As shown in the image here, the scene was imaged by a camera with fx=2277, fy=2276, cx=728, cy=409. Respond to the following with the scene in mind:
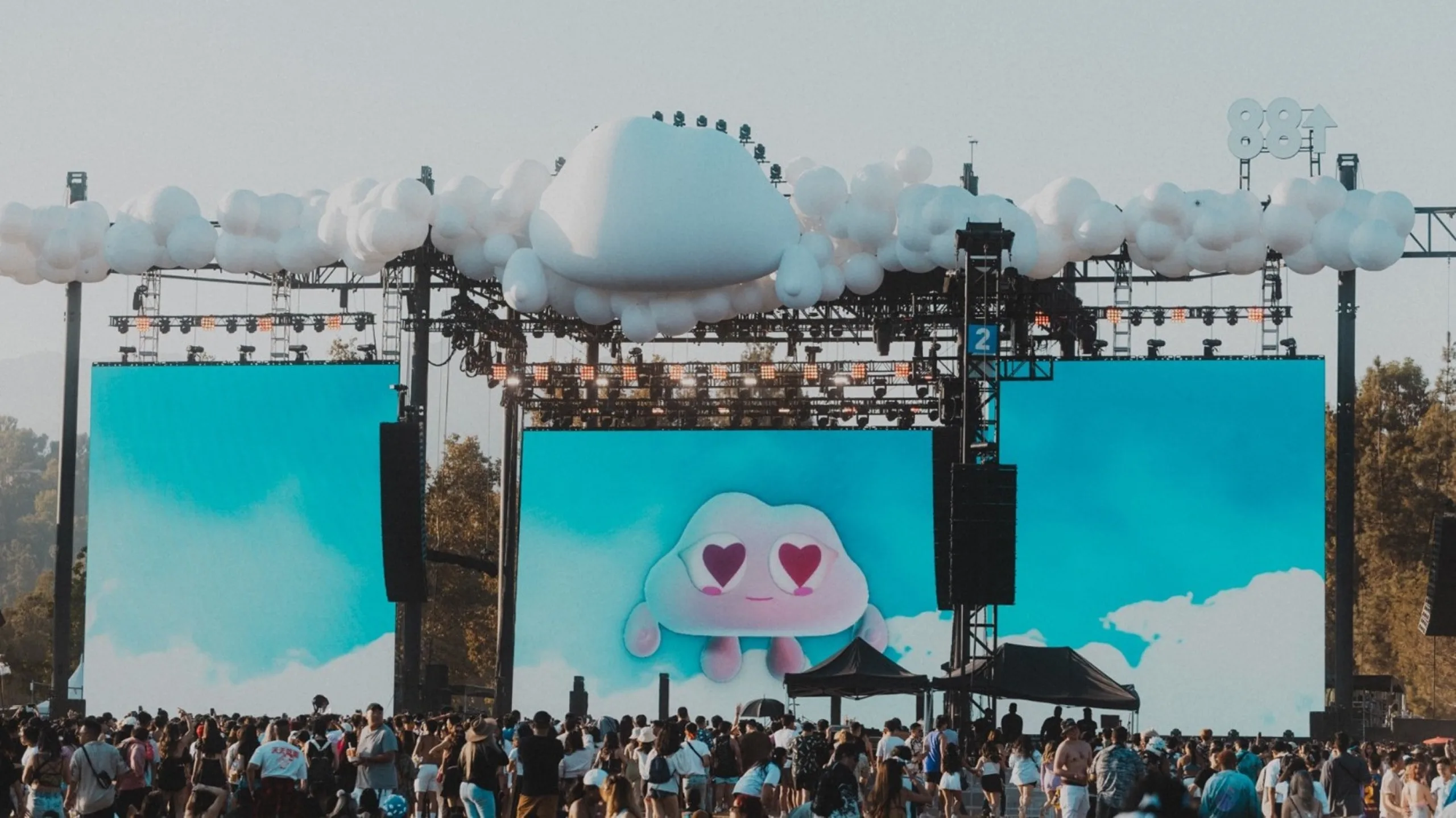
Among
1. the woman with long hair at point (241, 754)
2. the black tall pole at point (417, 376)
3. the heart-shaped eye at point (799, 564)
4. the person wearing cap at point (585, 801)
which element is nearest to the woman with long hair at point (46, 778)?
the woman with long hair at point (241, 754)

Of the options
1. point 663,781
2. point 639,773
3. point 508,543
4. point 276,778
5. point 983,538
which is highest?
point 983,538

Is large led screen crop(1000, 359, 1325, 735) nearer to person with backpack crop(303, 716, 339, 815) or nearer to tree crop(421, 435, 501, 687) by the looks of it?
person with backpack crop(303, 716, 339, 815)

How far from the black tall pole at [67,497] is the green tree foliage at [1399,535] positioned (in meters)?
30.4

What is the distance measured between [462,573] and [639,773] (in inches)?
1596

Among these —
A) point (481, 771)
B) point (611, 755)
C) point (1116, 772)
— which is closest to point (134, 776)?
point (481, 771)

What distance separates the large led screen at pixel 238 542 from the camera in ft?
115

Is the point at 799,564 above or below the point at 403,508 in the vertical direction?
below

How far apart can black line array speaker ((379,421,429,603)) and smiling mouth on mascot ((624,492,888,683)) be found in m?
4.16

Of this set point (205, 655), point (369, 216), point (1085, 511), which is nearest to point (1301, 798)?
point (1085, 511)

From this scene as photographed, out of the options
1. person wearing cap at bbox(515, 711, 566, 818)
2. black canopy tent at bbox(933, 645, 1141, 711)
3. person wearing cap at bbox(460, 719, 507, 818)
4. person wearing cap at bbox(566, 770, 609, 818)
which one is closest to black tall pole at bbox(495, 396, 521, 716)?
black canopy tent at bbox(933, 645, 1141, 711)

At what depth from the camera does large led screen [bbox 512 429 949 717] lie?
114 feet

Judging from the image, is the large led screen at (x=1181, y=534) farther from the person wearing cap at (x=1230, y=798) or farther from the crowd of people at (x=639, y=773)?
the person wearing cap at (x=1230, y=798)

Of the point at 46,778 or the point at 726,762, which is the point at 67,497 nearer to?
the point at 726,762

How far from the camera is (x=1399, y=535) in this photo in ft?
185
